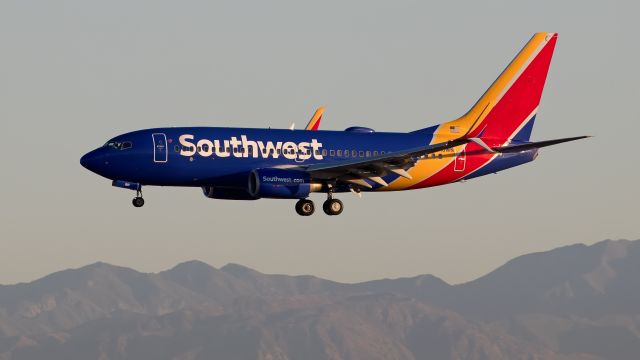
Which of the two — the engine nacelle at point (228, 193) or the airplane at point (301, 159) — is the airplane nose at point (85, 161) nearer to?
the airplane at point (301, 159)

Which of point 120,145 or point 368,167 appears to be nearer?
point 120,145

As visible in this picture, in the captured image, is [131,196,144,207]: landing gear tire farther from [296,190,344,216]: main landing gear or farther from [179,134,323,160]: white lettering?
[296,190,344,216]: main landing gear

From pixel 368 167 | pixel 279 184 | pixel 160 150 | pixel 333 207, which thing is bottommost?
pixel 333 207

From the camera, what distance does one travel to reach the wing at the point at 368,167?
7781 cm


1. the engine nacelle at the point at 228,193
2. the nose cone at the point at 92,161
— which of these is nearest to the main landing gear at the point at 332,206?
the engine nacelle at the point at 228,193

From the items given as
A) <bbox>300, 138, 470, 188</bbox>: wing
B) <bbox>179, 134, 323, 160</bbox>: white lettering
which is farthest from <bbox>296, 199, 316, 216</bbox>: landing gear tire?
<bbox>179, 134, 323, 160</bbox>: white lettering

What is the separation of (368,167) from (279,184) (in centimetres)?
579

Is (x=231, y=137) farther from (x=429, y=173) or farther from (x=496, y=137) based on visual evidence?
(x=496, y=137)

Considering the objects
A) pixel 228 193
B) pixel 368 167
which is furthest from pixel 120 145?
pixel 368 167

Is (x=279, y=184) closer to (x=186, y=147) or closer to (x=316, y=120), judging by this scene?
(x=186, y=147)

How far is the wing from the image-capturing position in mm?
77812

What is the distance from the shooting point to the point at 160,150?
7881cm

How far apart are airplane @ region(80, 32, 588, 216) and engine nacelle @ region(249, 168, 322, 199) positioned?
2.4 inches

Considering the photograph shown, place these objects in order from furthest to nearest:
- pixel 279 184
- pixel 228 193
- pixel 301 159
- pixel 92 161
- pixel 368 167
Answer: pixel 228 193
pixel 301 159
pixel 368 167
pixel 92 161
pixel 279 184
